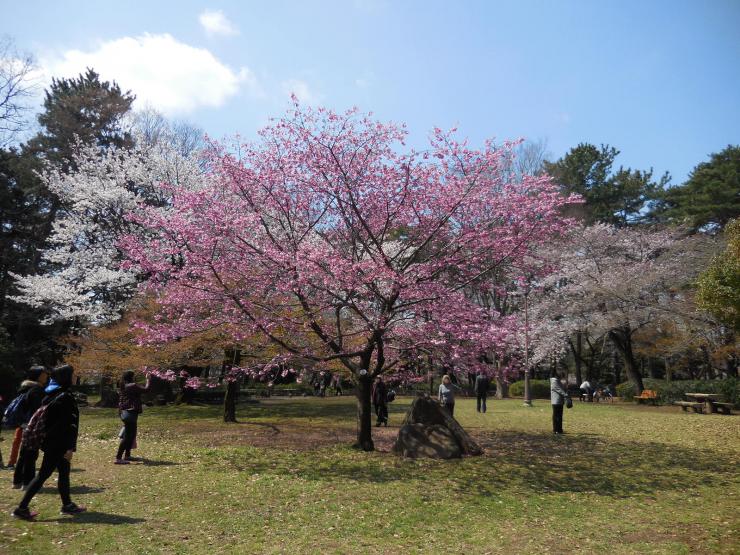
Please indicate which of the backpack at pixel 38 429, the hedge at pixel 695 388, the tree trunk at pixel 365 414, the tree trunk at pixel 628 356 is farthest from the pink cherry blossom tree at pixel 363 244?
the tree trunk at pixel 628 356

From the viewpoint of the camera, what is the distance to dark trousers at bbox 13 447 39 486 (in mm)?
6164

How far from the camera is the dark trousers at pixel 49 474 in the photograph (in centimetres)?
525

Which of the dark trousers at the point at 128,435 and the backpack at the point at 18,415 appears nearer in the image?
the backpack at the point at 18,415

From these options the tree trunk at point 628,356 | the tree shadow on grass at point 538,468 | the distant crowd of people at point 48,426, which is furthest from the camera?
the tree trunk at point 628,356

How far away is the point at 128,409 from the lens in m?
8.48

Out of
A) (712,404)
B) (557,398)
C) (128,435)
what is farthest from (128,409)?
(712,404)

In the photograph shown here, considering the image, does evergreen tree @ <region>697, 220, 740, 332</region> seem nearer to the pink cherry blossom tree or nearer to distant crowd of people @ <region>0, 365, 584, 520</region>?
the pink cherry blossom tree

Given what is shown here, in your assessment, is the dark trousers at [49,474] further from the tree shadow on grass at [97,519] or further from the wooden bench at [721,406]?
the wooden bench at [721,406]

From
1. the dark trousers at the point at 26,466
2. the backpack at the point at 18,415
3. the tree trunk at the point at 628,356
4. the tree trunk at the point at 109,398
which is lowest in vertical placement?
the tree trunk at the point at 109,398

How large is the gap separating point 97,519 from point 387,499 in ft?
11.3

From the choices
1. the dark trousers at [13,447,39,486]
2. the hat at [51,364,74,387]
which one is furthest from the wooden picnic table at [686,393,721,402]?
the dark trousers at [13,447,39,486]

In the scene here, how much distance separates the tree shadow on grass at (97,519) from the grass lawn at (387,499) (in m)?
0.02

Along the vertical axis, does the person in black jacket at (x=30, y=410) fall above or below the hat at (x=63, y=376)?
below

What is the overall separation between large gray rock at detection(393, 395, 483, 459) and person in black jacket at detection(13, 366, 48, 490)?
19.7ft
